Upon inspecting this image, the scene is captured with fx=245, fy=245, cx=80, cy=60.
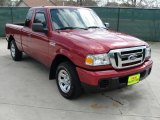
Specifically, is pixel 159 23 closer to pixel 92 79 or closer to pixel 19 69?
pixel 19 69

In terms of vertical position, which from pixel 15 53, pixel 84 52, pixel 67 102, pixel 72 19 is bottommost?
pixel 67 102

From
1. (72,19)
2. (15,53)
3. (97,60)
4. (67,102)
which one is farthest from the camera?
(15,53)

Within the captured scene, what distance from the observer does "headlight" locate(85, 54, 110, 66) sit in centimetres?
434

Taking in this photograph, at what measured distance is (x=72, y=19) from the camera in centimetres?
579

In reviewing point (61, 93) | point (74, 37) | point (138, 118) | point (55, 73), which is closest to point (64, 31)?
point (74, 37)

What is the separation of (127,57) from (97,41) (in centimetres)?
64

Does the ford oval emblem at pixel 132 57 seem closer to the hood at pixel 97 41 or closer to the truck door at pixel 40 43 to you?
the hood at pixel 97 41

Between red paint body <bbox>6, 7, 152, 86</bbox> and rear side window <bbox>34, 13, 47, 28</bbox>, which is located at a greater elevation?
rear side window <bbox>34, 13, 47, 28</bbox>

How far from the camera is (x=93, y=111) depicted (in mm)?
4609

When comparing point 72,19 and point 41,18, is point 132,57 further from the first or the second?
point 41,18

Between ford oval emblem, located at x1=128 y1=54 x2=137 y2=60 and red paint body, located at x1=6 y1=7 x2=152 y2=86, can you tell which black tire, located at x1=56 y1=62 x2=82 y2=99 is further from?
ford oval emblem, located at x1=128 y1=54 x2=137 y2=60

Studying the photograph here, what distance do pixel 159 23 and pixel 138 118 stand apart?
948 cm

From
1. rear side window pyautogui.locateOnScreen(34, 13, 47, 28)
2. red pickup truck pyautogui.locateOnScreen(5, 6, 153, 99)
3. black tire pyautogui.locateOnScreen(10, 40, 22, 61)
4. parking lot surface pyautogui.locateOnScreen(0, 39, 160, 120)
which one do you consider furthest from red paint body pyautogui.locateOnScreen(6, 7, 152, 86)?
black tire pyautogui.locateOnScreen(10, 40, 22, 61)

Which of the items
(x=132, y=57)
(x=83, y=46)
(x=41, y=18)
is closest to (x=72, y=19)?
(x=41, y=18)
